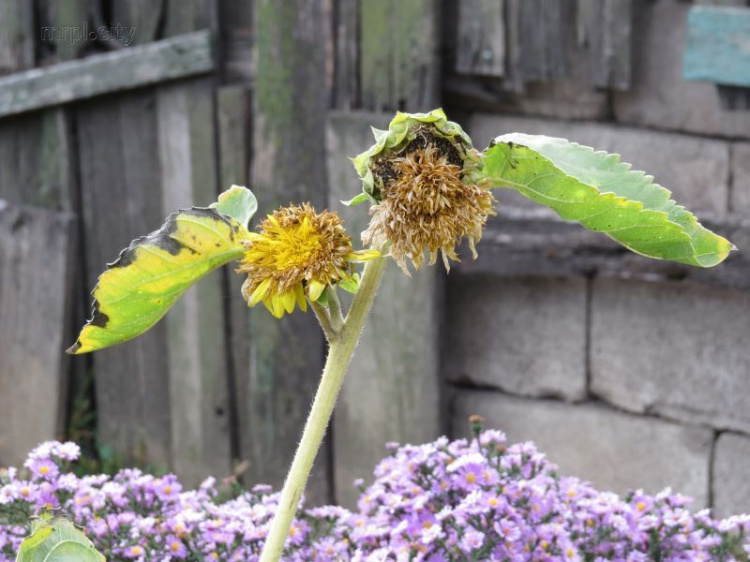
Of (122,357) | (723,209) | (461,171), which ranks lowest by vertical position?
(122,357)

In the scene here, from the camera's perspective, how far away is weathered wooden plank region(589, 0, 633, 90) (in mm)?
2809

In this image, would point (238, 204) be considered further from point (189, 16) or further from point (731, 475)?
point (189, 16)

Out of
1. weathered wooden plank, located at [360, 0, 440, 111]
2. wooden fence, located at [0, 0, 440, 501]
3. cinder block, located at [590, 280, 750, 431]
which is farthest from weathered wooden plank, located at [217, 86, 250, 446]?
cinder block, located at [590, 280, 750, 431]

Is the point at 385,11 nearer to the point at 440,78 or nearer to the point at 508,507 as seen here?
the point at 440,78

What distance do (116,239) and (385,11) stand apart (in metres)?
1.33

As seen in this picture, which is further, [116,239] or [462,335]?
[116,239]

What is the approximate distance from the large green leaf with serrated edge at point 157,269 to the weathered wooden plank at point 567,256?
199cm

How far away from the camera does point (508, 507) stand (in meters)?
1.43

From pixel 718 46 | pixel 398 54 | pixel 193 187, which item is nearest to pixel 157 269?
pixel 718 46

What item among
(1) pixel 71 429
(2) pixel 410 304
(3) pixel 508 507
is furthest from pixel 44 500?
(1) pixel 71 429

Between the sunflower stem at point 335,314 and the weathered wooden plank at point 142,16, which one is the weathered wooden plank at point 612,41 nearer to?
the weathered wooden plank at point 142,16

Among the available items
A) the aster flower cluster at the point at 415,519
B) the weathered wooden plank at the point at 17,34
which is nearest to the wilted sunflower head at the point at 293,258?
the aster flower cluster at the point at 415,519

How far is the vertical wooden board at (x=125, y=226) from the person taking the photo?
148 inches

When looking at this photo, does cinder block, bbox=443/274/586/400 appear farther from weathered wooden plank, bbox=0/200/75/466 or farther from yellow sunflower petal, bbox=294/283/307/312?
yellow sunflower petal, bbox=294/283/307/312
